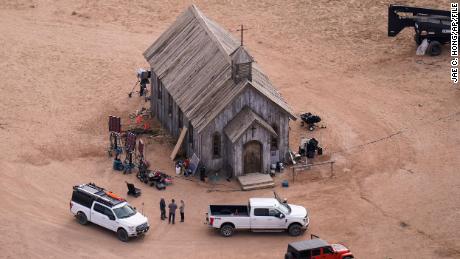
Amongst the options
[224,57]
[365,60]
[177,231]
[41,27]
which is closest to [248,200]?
[177,231]

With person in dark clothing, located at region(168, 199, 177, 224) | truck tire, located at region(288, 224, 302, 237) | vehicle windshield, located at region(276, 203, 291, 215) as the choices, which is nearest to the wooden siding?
person in dark clothing, located at region(168, 199, 177, 224)

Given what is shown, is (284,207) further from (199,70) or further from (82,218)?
(199,70)

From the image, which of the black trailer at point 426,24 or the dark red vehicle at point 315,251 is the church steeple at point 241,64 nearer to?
the dark red vehicle at point 315,251

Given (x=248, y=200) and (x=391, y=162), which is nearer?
(x=248, y=200)

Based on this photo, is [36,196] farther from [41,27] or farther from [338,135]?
[41,27]

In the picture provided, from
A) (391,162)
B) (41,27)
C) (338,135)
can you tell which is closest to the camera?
(391,162)

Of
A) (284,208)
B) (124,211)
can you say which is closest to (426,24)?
(284,208)

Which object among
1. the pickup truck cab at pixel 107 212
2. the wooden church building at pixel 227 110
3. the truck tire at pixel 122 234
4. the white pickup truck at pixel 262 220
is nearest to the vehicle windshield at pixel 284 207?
the white pickup truck at pixel 262 220

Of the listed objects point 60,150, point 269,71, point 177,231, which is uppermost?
point 269,71
